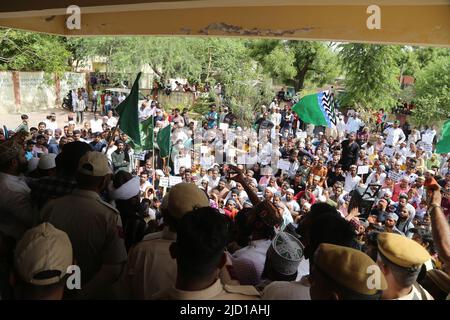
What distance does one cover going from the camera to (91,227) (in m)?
2.07

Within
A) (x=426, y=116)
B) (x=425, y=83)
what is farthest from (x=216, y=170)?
(x=425, y=83)

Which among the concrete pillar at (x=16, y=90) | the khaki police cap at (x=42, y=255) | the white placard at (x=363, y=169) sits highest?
the concrete pillar at (x=16, y=90)

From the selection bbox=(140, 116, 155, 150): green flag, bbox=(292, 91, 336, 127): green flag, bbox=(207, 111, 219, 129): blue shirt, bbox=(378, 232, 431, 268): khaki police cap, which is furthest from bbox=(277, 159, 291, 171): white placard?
bbox=(378, 232, 431, 268): khaki police cap

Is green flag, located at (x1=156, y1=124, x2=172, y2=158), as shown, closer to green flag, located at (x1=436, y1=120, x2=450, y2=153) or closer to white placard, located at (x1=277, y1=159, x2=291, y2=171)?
white placard, located at (x1=277, y1=159, x2=291, y2=171)

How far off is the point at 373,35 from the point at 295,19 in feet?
2.38

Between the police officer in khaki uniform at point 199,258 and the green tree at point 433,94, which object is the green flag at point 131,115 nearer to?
the police officer in khaki uniform at point 199,258

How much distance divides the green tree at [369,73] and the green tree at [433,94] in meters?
1.47

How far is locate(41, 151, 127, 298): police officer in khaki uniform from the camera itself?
2.06 m

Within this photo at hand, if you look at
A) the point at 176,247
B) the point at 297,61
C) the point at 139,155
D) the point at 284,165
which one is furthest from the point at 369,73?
the point at 176,247

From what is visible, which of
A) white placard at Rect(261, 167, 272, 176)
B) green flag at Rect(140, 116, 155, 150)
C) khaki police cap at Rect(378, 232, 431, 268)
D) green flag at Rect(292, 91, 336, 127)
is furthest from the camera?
white placard at Rect(261, 167, 272, 176)

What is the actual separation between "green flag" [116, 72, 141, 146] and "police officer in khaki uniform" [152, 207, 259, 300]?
349 centimetres

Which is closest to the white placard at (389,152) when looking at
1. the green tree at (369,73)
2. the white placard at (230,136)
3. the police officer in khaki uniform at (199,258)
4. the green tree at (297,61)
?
the white placard at (230,136)

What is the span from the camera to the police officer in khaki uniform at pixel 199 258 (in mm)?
1440
